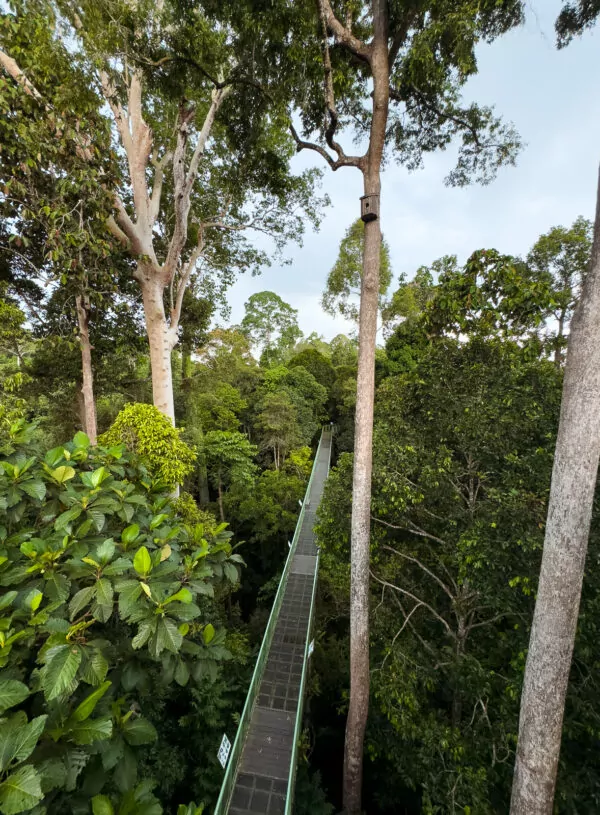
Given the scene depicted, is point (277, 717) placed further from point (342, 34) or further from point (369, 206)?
point (342, 34)

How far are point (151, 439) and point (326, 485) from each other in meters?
2.51

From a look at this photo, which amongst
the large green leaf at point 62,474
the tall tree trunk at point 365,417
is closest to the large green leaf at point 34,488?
the large green leaf at point 62,474

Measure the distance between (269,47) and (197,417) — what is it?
10135 mm

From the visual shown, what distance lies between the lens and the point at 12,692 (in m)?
1.29

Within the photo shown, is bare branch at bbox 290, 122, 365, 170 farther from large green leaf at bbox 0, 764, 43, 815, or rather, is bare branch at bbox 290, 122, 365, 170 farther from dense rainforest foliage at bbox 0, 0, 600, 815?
large green leaf at bbox 0, 764, 43, 815

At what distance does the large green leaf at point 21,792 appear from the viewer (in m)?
1.02

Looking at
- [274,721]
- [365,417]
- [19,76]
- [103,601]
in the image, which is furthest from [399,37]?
[274,721]

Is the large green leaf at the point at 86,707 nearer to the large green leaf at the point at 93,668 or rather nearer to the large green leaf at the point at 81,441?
the large green leaf at the point at 93,668

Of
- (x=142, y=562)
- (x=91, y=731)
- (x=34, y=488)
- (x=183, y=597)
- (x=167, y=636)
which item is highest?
(x=34, y=488)

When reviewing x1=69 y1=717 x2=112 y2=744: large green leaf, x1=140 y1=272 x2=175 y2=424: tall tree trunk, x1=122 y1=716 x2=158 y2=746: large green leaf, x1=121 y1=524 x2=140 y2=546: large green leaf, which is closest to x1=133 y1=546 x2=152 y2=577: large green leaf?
x1=121 y1=524 x2=140 y2=546: large green leaf

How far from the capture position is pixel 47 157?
12.5 ft

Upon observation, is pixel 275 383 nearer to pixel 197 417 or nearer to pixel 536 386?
pixel 197 417

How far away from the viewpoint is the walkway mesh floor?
156 inches

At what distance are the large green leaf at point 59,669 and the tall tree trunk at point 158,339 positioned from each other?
419 cm
